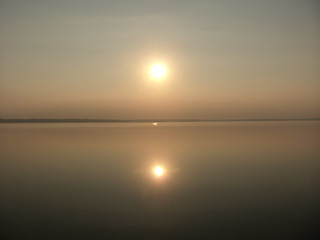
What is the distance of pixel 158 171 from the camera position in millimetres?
13461

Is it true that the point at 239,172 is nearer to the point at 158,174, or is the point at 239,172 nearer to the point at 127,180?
the point at 158,174

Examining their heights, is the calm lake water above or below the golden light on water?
below

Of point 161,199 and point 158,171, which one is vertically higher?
point 158,171

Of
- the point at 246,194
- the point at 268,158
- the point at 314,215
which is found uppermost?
the point at 268,158

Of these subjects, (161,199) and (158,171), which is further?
(158,171)

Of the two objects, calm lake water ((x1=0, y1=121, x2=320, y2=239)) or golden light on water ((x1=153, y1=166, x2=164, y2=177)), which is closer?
Result: calm lake water ((x1=0, y1=121, x2=320, y2=239))

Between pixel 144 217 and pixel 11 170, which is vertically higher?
pixel 11 170

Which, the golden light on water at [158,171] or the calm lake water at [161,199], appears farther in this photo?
the golden light on water at [158,171]

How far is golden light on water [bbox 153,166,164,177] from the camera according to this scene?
12.8 metres

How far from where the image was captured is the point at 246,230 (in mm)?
6531

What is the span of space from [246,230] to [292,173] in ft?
22.6

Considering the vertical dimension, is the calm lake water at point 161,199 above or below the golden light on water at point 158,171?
below

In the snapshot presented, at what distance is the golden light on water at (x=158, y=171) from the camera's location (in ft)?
42.0

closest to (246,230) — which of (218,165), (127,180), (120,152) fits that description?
(127,180)
